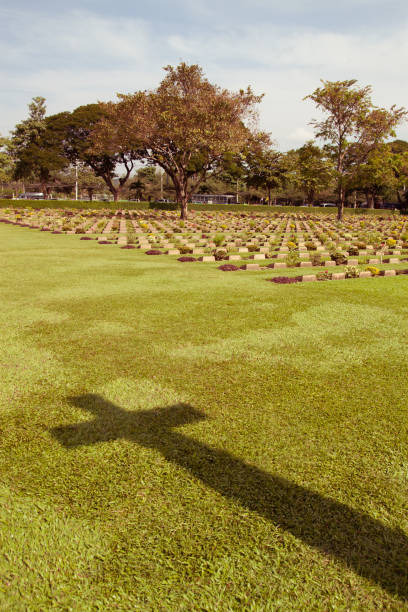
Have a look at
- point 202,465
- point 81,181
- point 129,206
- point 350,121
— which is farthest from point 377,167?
point 81,181

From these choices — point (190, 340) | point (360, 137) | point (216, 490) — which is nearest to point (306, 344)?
point (190, 340)

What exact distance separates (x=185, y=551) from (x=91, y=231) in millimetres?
21287

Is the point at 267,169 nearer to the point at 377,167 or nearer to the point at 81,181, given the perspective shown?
the point at 377,167

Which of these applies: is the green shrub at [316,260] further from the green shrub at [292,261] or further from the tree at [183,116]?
the tree at [183,116]

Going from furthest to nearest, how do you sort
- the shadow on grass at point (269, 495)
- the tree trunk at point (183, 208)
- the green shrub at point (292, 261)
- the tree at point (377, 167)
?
the tree at point (377, 167)
the tree trunk at point (183, 208)
the green shrub at point (292, 261)
the shadow on grass at point (269, 495)

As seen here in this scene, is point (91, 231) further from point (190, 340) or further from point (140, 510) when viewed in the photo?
point (140, 510)

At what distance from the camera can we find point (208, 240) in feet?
59.5

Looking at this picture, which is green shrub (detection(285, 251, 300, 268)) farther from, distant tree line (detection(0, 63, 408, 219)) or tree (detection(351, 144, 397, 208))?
tree (detection(351, 144, 397, 208))

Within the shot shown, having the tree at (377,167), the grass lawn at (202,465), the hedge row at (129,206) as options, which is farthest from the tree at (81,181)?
the grass lawn at (202,465)

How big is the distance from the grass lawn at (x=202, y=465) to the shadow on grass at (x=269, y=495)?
0.01 metres

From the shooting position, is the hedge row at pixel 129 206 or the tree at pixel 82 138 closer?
the hedge row at pixel 129 206

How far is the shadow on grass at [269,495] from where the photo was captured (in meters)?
1.94

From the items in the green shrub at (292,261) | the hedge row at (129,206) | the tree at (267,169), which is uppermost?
the tree at (267,169)

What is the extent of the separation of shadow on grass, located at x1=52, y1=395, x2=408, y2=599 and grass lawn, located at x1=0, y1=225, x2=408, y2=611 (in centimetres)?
1
